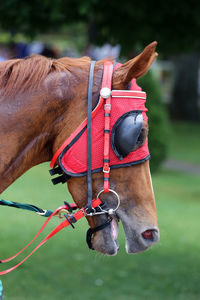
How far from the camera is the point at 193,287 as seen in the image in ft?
20.7

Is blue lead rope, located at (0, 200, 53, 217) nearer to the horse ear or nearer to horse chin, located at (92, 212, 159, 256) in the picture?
horse chin, located at (92, 212, 159, 256)

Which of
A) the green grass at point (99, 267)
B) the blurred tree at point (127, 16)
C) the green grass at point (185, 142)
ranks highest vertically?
the blurred tree at point (127, 16)

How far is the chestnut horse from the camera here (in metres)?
2.47

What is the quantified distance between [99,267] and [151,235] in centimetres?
449

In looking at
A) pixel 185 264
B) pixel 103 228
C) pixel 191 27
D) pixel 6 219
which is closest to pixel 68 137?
pixel 103 228

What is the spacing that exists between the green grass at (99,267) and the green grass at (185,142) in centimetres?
820

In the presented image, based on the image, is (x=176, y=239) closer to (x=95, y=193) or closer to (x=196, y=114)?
(x=95, y=193)

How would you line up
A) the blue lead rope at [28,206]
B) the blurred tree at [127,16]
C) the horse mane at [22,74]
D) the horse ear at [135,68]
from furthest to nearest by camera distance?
the blurred tree at [127,16] → the blue lead rope at [28,206] → the horse mane at [22,74] → the horse ear at [135,68]

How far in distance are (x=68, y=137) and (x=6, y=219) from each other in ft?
24.5

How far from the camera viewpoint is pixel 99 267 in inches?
272

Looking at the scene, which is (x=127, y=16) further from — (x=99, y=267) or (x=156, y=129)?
(x=156, y=129)

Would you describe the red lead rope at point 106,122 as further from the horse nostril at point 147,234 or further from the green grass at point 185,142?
the green grass at point 185,142

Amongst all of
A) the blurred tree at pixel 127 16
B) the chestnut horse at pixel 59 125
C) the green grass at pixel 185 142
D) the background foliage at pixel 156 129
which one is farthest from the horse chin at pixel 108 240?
the green grass at pixel 185 142

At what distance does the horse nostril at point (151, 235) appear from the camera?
2520 millimetres
